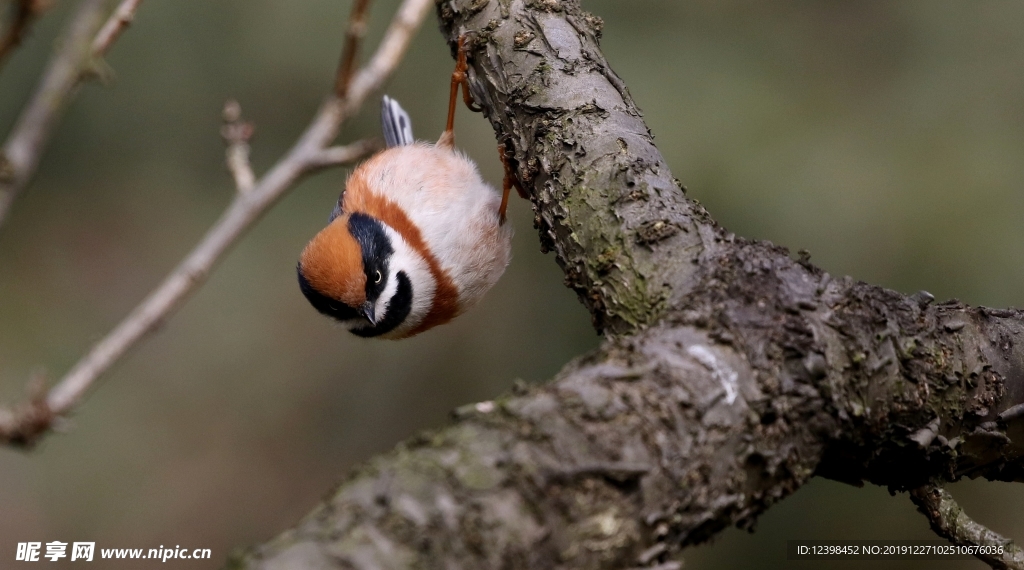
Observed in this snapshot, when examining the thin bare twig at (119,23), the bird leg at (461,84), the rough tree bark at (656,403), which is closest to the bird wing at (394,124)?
the bird leg at (461,84)

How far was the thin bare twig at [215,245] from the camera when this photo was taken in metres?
1.24

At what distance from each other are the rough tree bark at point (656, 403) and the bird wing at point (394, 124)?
231 cm

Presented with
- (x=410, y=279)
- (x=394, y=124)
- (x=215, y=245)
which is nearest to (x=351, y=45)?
(x=215, y=245)

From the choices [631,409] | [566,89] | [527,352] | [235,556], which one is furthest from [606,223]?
[527,352]

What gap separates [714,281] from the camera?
1.80 m

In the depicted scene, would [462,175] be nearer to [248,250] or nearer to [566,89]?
[566,89]

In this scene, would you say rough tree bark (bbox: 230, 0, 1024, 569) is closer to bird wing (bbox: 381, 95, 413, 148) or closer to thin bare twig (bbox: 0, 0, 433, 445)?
thin bare twig (bbox: 0, 0, 433, 445)

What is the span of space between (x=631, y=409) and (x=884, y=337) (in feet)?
2.19

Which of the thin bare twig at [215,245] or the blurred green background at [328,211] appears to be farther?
the blurred green background at [328,211]

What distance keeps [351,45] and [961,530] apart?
1.76 metres

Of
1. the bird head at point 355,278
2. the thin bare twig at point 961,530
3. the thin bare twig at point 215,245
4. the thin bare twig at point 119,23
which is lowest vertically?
the thin bare twig at point 961,530

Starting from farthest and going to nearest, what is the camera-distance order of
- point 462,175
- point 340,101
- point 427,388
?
point 427,388
point 462,175
point 340,101

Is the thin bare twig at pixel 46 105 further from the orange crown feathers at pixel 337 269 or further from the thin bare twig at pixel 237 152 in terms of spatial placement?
the orange crown feathers at pixel 337 269

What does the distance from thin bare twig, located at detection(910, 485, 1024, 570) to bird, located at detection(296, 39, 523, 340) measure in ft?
5.84
